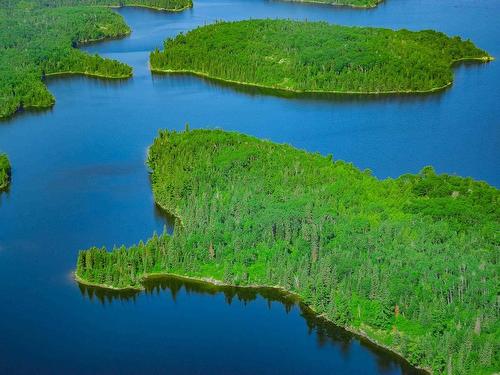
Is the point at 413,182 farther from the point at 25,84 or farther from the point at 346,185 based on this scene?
the point at 25,84

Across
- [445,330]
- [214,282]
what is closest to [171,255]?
[214,282]

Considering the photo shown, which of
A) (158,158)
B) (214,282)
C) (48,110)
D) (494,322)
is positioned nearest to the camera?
(494,322)

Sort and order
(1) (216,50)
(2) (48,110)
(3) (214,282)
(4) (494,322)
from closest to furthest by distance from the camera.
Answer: (4) (494,322) → (3) (214,282) → (2) (48,110) → (1) (216,50)

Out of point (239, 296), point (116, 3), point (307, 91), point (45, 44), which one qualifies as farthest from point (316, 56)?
point (116, 3)

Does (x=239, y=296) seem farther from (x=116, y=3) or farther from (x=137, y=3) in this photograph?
(x=116, y=3)

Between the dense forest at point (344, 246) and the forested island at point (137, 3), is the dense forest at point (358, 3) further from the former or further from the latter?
the dense forest at point (344, 246)

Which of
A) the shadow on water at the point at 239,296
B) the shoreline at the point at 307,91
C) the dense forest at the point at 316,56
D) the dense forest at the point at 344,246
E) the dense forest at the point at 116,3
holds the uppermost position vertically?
the dense forest at the point at 116,3

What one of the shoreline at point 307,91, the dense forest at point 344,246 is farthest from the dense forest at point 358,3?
the dense forest at point 344,246
